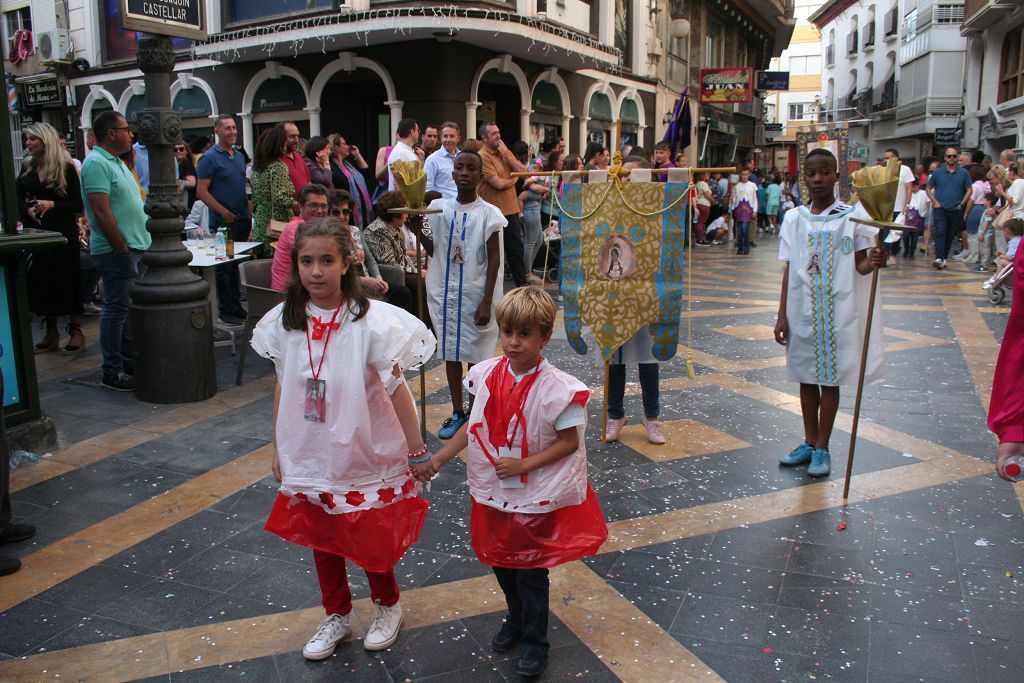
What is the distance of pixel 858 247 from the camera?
13.7ft

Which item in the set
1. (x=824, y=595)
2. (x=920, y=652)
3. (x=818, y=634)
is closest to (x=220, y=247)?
(x=824, y=595)

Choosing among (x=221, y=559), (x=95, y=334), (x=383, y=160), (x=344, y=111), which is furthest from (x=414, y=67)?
(x=221, y=559)

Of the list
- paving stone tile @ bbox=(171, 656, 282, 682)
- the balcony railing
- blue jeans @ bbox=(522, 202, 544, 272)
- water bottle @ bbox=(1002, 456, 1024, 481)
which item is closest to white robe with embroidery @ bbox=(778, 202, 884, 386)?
water bottle @ bbox=(1002, 456, 1024, 481)

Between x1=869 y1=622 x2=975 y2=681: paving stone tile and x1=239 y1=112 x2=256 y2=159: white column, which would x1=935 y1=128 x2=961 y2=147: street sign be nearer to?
x1=239 y1=112 x2=256 y2=159: white column

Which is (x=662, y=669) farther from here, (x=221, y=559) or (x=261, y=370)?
(x=261, y=370)

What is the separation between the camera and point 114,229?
5754 mm

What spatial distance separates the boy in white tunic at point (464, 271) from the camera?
4816mm

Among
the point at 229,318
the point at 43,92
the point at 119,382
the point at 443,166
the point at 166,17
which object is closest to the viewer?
the point at 166,17

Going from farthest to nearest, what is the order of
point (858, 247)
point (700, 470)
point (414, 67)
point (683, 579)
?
point (414, 67) → point (700, 470) → point (858, 247) → point (683, 579)

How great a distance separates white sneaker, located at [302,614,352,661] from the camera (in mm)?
2760

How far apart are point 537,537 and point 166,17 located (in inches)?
179

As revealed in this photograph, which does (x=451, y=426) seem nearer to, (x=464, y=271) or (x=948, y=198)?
(x=464, y=271)

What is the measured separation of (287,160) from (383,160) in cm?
268

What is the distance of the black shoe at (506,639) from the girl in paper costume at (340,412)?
17.2 inches
